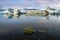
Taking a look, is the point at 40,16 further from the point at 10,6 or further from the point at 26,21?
the point at 10,6

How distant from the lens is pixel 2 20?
2.49 m

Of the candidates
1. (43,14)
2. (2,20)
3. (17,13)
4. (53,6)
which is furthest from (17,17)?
(53,6)

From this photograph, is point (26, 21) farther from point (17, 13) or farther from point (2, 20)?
point (2, 20)

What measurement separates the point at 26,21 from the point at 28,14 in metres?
0.11

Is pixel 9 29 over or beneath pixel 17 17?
beneath

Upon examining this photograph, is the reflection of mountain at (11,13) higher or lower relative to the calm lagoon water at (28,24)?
higher

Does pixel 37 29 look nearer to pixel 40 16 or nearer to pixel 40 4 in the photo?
pixel 40 16

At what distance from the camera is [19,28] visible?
2473mm

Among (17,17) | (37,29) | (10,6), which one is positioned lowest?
(37,29)

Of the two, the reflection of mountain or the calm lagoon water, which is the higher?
the reflection of mountain

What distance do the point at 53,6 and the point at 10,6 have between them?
62 cm

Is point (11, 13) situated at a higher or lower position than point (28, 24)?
higher

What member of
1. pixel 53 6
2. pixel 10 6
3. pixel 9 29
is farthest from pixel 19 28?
pixel 53 6

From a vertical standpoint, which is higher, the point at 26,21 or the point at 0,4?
the point at 0,4
